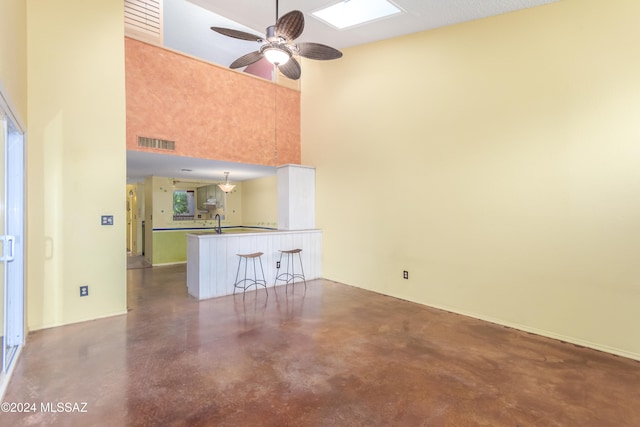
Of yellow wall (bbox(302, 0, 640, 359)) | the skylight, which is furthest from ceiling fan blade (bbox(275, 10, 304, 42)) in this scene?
yellow wall (bbox(302, 0, 640, 359))

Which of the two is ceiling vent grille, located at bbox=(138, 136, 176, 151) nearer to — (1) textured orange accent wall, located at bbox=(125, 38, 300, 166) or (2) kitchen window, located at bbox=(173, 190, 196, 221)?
(1) textured orange accent wall, located at bbox=(125, 38, 300, 166)

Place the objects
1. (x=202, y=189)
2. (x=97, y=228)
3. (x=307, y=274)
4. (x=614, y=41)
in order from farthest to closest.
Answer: (x=202, y=189), (x=307, y=274), (x=97, y=228), (x=614, y=41)

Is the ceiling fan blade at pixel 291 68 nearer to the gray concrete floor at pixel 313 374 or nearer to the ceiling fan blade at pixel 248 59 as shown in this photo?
the ceiling fan blade at pixel 248 59

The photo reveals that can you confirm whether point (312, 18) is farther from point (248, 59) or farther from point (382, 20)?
point (248, 59)

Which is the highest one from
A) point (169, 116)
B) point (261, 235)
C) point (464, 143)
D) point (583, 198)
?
point (169, 116)

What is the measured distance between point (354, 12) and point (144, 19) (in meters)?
2.93

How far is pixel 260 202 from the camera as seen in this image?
8203mm

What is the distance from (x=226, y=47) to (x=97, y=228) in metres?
5.50

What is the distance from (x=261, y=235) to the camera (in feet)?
17.2

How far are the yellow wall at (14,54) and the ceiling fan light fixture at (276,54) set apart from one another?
1998 millimetres

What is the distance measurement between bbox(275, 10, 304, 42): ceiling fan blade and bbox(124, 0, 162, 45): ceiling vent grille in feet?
8.33

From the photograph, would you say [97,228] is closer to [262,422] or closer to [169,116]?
[169,116]

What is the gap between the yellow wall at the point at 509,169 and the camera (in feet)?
9.53

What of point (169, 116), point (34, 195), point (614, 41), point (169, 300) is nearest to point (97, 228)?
point (34, 195)
